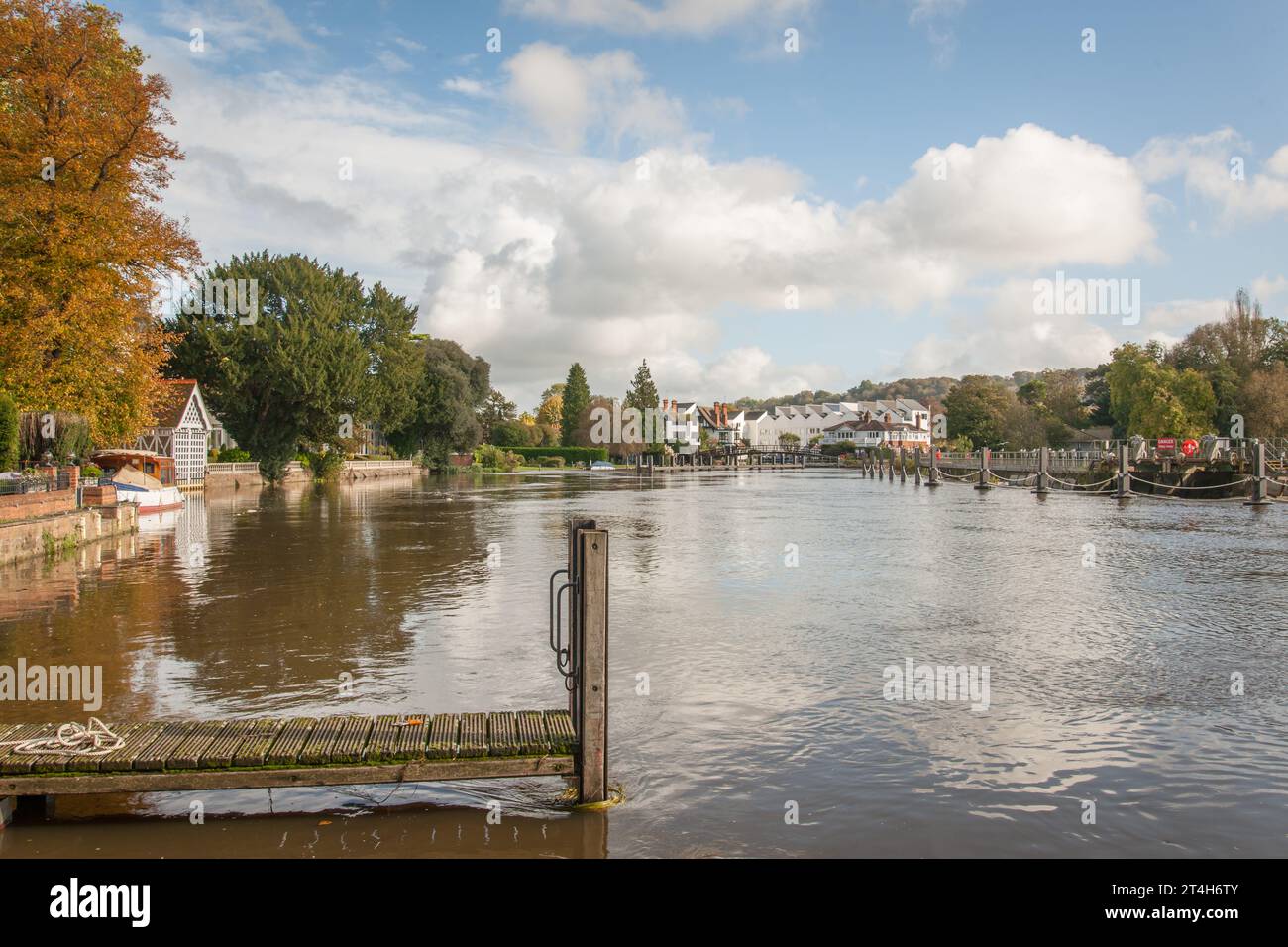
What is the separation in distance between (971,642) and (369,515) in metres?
25.9

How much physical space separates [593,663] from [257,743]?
7.51 ft

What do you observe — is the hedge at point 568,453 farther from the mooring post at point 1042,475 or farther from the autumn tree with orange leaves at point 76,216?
the autumn tree with orange leaves at point 76,216

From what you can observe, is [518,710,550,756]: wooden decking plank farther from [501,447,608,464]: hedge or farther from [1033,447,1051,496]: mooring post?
[501,447,608,464]: hedge

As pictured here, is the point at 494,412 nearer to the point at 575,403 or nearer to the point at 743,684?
A: the point at 575,403

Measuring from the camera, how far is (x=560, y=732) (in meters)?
6.34

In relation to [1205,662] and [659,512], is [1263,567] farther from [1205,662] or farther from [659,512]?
[659,512]

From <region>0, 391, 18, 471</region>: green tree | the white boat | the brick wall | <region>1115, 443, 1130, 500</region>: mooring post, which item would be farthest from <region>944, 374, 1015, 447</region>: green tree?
<region>0, 391, 18, 471</region>: green tree

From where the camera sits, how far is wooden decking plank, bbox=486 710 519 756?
5.98 metres

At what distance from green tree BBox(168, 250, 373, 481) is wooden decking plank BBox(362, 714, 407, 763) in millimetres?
50615

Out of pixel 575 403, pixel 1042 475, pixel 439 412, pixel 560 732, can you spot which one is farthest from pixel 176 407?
pixel 575 403

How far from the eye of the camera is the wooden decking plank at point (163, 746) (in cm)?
577

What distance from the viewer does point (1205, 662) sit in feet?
33.6
